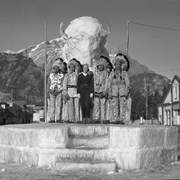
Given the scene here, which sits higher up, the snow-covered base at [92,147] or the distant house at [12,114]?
the distant house at [12,114]

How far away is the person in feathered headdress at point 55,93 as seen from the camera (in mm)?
10781

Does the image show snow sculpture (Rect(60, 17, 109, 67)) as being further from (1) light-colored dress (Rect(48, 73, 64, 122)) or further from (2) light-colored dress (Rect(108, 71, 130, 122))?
(2) light-colored dress (Rect(108, 71, 130, 122))

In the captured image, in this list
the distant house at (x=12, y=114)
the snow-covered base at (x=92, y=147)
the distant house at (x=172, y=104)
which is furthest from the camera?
the distant house at (x=12, y=114)

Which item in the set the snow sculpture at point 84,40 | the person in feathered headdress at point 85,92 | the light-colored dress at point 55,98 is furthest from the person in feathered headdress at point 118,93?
the snow sculpture at point 84,40

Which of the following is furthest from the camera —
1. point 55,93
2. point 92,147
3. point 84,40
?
point 84,40

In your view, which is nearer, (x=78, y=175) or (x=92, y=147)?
(x=78, y=175)

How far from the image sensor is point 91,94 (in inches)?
412

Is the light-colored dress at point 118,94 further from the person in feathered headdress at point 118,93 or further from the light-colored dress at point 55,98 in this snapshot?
the light-colored dress at point 55,98

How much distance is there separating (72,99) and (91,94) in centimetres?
56

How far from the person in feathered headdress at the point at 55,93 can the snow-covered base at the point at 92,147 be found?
99.1 inches

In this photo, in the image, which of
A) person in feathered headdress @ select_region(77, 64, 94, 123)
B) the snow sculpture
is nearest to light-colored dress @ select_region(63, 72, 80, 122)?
person in feathered headdress @ select_region(77, 64, 94, 123)

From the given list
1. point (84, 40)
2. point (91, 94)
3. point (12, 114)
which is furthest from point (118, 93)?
point (12, 114)

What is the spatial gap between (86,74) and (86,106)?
858mm

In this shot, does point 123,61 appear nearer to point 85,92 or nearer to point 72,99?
point 85,92
